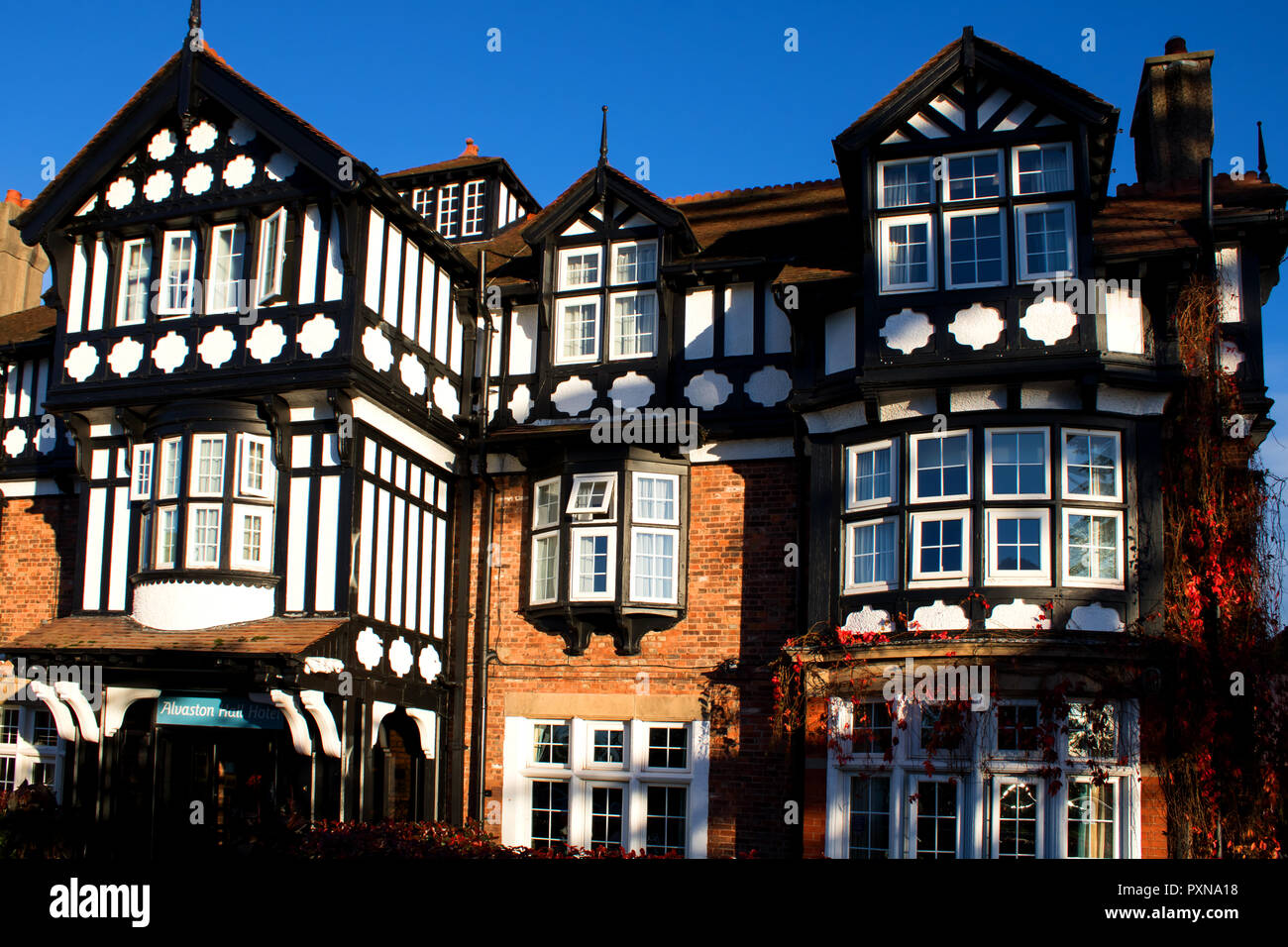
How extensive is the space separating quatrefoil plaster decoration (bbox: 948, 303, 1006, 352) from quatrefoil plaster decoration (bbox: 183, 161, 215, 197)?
31.3 ft

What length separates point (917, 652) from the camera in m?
13.8

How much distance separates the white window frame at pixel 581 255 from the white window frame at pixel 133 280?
17.9ft

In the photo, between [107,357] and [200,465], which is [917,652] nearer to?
[200,465]

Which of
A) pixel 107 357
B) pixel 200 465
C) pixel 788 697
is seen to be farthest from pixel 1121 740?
pixel 107 357

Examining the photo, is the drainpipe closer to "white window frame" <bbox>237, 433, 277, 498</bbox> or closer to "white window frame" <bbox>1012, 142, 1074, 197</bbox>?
"white window frame" <bbox>237, 433, 277, 498</bbox>

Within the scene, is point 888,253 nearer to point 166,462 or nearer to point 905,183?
point 905,183

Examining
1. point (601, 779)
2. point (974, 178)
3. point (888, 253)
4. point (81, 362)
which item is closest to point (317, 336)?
point (81, 362)

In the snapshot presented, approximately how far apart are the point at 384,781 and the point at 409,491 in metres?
3.76

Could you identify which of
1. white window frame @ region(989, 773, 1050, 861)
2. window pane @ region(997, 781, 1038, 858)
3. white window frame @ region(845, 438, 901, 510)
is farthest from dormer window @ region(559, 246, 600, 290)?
window pane @ region(997, 781, 1038, 858)

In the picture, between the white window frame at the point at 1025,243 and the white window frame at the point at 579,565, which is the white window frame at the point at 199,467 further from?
the white window frame at the point at 1025,243

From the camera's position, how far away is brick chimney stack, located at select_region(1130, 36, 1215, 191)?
677 inches

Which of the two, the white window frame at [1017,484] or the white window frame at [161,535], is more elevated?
the white window frame at [1017,484]

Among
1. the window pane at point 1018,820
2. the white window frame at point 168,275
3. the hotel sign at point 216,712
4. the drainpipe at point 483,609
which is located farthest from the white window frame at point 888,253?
the hotel sign at point 216,712

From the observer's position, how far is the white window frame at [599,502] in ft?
54.5
